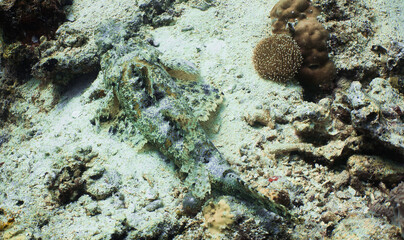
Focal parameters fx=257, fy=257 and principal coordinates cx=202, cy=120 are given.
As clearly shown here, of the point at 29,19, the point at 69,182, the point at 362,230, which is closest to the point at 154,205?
the point at 69,182

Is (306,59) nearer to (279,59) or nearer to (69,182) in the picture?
(279,59)

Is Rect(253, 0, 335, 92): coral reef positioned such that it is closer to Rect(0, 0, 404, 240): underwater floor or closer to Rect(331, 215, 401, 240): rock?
Rect(0, 0, 404, 240): underwater floor

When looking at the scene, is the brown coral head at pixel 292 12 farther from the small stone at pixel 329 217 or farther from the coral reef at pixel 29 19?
the coral reef at pixel 29 19

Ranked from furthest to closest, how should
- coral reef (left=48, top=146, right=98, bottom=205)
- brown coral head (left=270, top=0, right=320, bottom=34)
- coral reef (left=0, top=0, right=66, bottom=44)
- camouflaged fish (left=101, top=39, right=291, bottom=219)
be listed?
coral reef (left=0, top=0, right=66, bottom=44) → brown coral head (left=270, top=0, right=320, bottom=34) → coral reef (left=48, top=146, right=98, bottom=205) → camouflaged fish (left=101, top=39, right=291, bottom=219)

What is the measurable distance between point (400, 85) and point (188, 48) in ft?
12.7

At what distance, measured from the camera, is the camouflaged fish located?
3193 mm

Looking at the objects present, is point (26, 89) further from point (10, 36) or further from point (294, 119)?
point (294, 119)

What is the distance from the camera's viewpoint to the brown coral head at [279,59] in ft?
14.7

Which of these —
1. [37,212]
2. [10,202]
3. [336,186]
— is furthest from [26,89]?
[336,186]

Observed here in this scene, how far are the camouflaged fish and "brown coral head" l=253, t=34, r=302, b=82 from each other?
101 cm

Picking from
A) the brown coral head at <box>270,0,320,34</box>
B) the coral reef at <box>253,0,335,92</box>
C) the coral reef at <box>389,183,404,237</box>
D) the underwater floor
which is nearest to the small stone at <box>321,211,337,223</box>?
the underwater floor

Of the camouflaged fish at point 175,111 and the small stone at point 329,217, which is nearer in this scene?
the small stone at point 329,217

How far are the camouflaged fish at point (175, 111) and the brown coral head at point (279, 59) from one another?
3.33ft

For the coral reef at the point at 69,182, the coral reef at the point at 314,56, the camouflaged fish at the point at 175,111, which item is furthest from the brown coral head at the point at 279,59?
the coral reef at the point at 69,182
